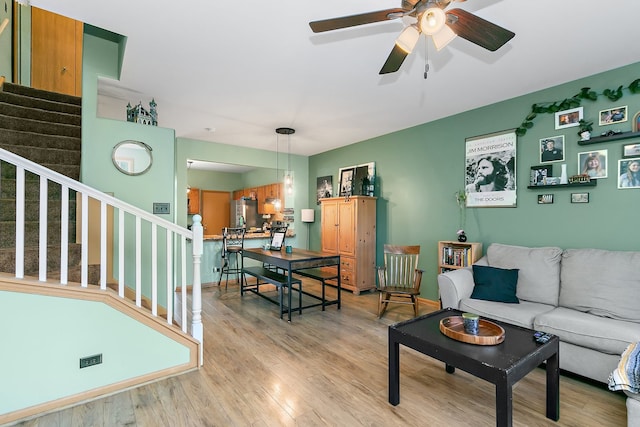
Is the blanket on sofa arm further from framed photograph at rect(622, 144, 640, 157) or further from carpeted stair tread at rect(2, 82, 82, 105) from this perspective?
carpeted stair tread at rect(2, 82, 82, 105)

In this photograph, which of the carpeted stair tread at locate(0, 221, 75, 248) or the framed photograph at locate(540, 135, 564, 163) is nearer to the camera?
the carpeted stair tread at locate(0, 221, 75, 248)

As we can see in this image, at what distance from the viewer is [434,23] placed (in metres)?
1.62

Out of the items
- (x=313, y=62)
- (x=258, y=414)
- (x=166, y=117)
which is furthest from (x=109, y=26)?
(x=258, y=414)

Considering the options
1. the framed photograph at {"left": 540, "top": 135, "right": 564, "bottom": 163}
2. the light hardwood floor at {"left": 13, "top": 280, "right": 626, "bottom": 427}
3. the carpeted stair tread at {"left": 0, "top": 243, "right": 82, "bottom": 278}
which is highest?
the framed photograph at {"left": 540, "top": 135, "right": 564, "bottom": 163}

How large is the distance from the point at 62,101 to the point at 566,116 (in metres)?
5.62

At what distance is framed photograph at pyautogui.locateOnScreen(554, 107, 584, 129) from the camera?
3.13m

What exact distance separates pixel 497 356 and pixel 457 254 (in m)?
2.24

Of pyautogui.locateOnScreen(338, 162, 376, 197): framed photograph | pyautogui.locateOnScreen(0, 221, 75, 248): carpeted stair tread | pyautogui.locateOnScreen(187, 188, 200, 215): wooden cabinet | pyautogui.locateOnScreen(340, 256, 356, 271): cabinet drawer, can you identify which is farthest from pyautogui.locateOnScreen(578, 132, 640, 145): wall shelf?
pyautogui.locateOnScreen(187, 188, 200, 215): wooden cabinet

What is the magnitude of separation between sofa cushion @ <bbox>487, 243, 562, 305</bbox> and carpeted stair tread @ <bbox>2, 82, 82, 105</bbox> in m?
5.28

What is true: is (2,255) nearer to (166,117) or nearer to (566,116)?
(166,117)

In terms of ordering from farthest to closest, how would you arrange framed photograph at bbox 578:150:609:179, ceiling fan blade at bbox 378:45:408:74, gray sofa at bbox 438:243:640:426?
framed photograph at bbox 578:150:609:179 → gray sofa at bbox 438:243:640:426 → ceiling fan blade at bbox 378:45:408:74

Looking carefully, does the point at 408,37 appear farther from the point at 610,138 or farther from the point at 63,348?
the point at 63,348

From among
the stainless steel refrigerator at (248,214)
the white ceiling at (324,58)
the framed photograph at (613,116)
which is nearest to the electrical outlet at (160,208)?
the white ceiling at (324,58)

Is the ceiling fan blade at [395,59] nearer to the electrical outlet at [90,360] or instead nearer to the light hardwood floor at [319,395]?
the light hardwood floor at [319,395]
